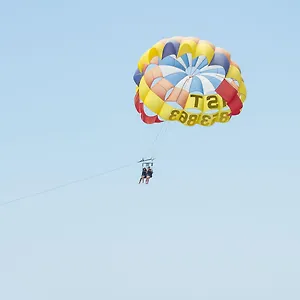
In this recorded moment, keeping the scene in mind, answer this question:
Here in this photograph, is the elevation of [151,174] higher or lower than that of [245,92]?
lower

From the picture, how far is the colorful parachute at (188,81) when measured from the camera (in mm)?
69562

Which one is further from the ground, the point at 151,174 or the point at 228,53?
the point at 228,53

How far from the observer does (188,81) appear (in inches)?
2785

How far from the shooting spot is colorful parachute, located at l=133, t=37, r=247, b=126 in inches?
2739

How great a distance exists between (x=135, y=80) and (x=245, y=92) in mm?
6147

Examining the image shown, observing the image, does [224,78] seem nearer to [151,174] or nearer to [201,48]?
[201,48]

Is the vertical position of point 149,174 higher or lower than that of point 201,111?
lower

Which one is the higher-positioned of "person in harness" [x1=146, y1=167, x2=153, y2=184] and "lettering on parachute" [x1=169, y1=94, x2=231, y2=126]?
"lettering on parachute" [x1=169, y1=94, x2=231, y2=126]

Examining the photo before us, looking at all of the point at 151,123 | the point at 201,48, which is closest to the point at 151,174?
the point at 151,123

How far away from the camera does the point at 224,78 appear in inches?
2758

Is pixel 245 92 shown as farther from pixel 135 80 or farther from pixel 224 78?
pixel 135 80

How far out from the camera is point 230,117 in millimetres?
71812

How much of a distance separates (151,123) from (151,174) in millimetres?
2939

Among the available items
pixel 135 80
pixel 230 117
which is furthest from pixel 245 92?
pixel 135 80
